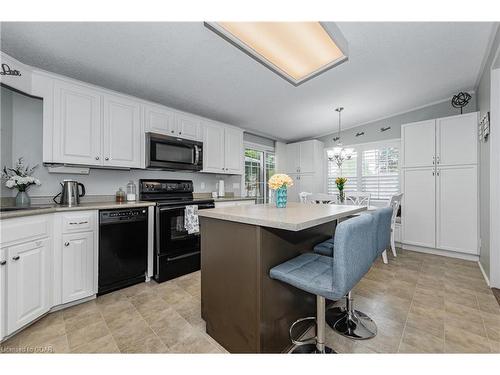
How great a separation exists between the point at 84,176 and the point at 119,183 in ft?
1.25

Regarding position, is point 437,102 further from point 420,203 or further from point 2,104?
point 2,104

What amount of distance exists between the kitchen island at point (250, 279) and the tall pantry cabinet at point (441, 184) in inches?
111

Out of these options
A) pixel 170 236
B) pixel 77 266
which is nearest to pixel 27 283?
pixel 77 266

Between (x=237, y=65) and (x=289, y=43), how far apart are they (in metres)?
1.00

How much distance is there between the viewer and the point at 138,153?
272 cm

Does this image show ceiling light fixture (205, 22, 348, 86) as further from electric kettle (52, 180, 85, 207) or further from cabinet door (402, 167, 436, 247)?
cabinet door (402, 167, 436, 247)

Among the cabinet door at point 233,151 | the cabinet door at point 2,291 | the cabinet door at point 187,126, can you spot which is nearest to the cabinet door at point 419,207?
the cabinet door at point 233,151

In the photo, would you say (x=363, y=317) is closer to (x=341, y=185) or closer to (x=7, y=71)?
(x=341, y=185)

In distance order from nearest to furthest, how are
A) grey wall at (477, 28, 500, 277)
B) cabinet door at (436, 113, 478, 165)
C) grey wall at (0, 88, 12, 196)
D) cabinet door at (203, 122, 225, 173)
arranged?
grey wall at (0, 88, 12, 196) < grey wall at (477, 28, 500, 277) < cabinet door at (436, 113, 478, 165) < cabinet door at (203, 122, 225, 173)

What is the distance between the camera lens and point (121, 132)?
2.58m

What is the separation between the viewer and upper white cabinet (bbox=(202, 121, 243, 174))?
11.5 ft

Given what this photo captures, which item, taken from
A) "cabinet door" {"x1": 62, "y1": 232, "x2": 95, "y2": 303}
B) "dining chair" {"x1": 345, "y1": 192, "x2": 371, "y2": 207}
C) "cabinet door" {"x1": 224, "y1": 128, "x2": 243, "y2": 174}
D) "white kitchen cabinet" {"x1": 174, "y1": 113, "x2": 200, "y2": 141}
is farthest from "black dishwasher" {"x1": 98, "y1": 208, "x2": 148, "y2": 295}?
"dining chair" {"x1": 345, "y1": 192, "x2": 371, "y2": 207}

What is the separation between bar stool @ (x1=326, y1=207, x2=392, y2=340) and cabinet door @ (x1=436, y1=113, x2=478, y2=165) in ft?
8.45
